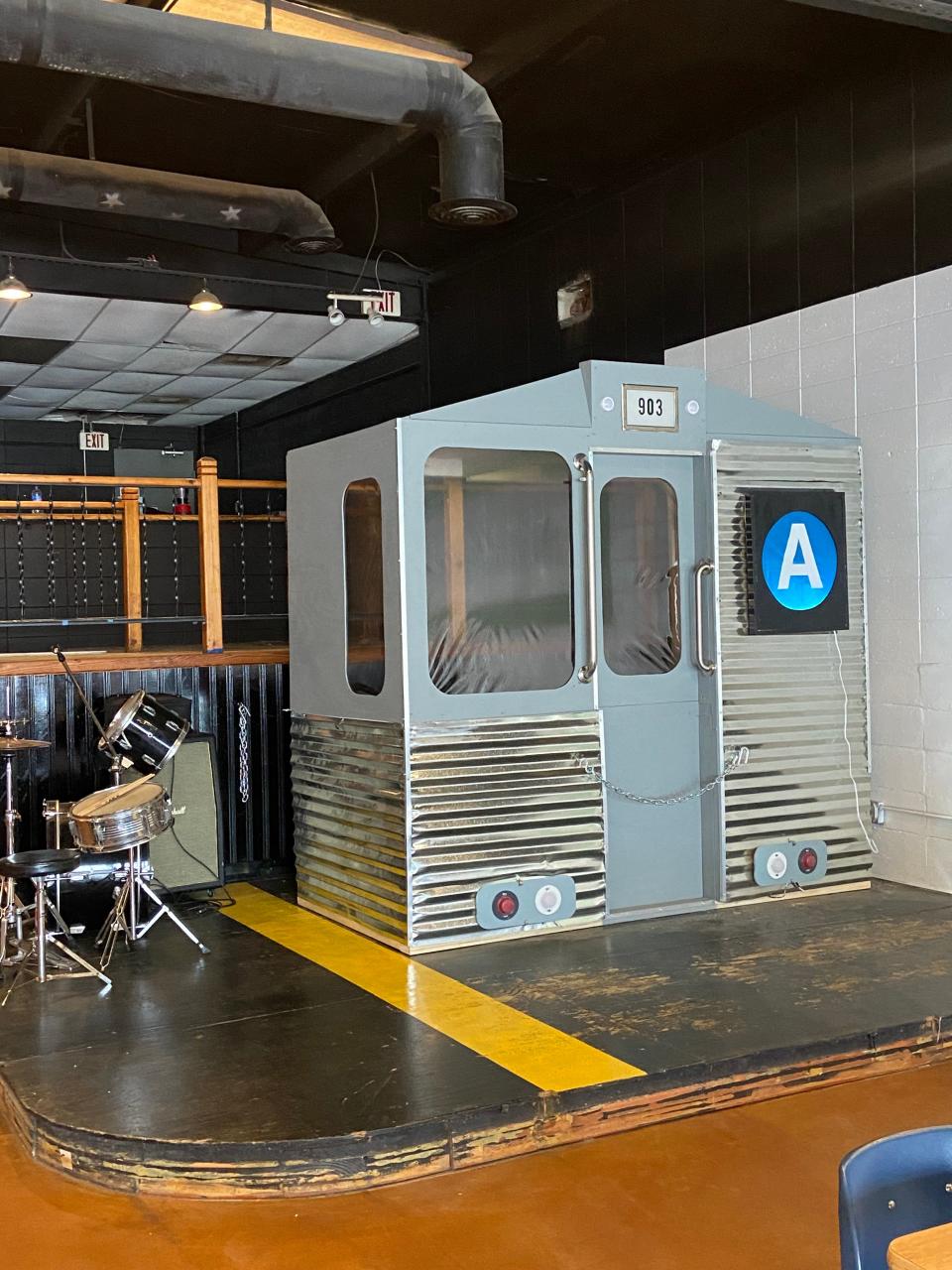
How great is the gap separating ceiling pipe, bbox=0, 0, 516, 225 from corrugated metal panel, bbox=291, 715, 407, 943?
2332 mm

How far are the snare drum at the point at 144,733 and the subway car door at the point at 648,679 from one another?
1847 mm

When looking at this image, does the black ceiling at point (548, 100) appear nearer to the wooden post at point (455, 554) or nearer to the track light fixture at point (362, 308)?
the track light fixture at point (362, 308)

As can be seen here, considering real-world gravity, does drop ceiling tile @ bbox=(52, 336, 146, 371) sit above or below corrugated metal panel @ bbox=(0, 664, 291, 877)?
above

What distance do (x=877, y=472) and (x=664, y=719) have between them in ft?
5.45

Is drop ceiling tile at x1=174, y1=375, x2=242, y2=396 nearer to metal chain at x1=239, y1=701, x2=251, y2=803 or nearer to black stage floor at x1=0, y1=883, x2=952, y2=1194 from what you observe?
metal chain at x1=239, y1=701, x2=251, y2=803

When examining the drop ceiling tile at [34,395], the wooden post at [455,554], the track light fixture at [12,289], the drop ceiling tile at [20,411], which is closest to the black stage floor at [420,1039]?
the wooden post at [455,554]

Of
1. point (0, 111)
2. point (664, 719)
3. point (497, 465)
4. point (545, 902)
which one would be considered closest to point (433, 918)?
point (545, 902)

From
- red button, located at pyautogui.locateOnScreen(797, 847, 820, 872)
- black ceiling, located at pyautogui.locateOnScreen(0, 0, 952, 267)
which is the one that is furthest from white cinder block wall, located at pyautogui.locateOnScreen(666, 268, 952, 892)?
black ceiling, located at pyautogui.locateOnScreen(0, 0, 952, 267)

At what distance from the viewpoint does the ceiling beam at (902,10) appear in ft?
15.6

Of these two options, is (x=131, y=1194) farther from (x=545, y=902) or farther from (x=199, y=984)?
(x=545, y=902)

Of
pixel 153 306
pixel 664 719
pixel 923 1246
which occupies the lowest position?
pixel 923 1246

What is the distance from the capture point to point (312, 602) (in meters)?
5.95

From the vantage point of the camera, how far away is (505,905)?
529 cm

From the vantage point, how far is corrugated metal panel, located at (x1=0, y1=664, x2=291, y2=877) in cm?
638
